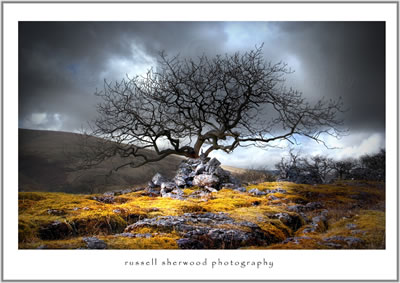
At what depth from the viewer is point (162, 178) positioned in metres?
12.1

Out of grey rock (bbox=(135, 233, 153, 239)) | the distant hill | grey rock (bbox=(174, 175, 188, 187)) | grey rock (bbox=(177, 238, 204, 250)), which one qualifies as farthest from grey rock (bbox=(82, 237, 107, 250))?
grey rock (bbox=(174, 175, 188, 187))

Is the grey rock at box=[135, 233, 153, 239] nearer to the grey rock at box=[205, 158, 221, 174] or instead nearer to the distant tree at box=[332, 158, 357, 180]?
the grey rock at box=[205, 158, 221, 174]

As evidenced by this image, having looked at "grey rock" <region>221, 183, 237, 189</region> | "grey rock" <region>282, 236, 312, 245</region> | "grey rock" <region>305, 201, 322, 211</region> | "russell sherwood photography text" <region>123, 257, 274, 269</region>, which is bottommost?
"russell sherwood photography text" <region>123, 257, 274, 269</region>

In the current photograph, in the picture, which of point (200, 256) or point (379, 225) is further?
point (379, 225)

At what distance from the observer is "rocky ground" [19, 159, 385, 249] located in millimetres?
5680

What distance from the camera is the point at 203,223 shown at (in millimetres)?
6438

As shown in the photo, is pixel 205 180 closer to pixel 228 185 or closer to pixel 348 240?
pixel 228 185

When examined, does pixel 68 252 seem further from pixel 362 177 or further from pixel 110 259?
pixel 362 177

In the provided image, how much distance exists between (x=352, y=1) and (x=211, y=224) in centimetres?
732

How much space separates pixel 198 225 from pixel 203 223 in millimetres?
218

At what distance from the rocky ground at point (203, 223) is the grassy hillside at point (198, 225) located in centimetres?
2

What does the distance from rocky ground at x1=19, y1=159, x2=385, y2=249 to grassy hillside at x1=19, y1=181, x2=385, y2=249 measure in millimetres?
19
